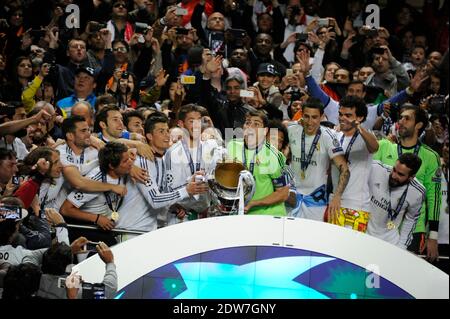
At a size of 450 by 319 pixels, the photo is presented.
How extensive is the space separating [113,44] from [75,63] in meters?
0.31

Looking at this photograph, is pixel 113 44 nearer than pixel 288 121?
No

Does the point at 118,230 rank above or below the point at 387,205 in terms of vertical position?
below

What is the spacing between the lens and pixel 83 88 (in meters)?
7.19

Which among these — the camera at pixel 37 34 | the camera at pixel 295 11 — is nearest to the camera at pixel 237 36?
the camera at pixel 295 11

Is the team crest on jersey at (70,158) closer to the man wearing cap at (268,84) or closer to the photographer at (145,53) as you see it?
the photographer at (145,53)

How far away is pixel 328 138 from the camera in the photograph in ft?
21.4

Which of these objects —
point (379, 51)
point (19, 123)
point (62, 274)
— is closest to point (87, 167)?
point (19, 123)

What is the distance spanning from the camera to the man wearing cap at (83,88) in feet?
23.4

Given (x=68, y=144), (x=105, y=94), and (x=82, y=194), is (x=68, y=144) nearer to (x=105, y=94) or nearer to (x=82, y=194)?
(x=82, y=194)

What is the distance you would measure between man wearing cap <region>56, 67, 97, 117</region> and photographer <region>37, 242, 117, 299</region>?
2.01 meters

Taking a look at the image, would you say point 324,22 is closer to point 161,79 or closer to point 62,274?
point 161,79

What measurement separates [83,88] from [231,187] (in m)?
2.08

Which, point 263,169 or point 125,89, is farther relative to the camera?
point 125,89

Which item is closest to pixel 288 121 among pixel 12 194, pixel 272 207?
pixel 272 207
